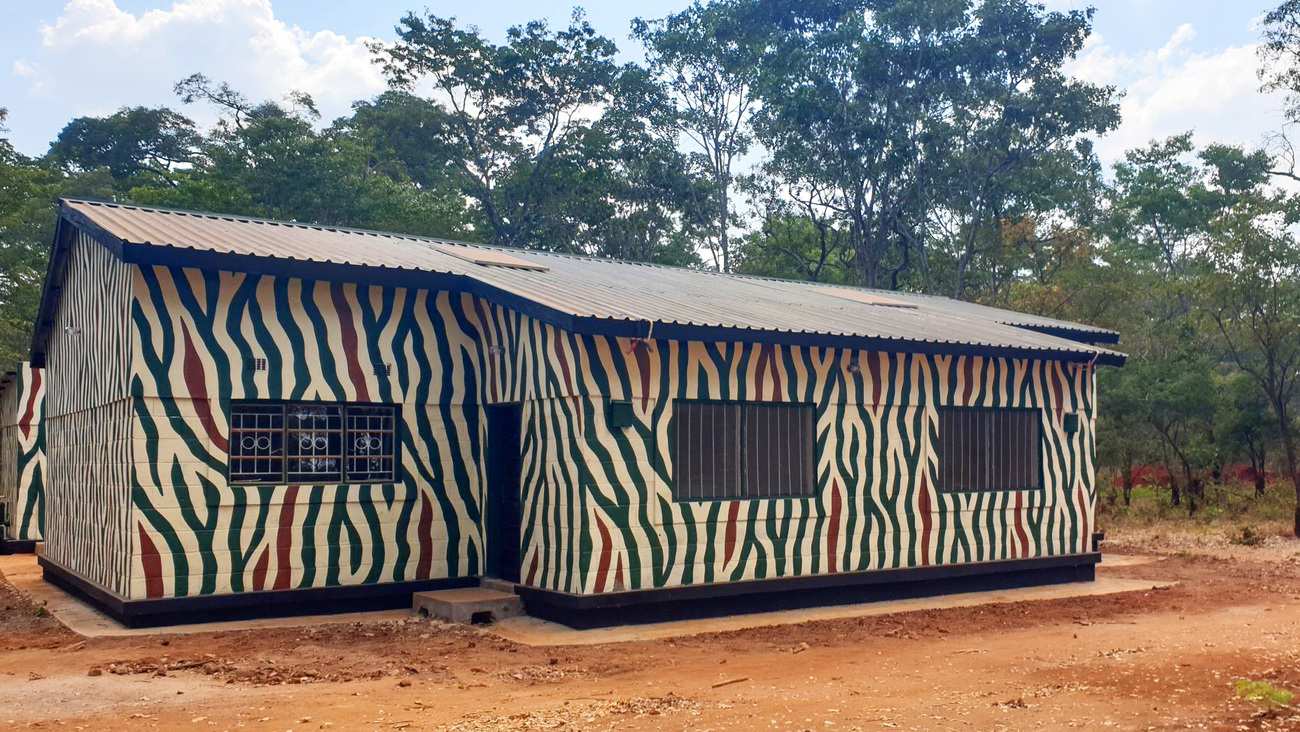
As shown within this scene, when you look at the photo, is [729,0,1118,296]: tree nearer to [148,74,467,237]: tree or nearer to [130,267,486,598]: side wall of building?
[148,74,467,237]: tree

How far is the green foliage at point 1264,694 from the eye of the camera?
262 inches

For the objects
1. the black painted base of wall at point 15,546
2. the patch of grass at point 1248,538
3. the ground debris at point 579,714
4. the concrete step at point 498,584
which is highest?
the concrete step at point 498,584

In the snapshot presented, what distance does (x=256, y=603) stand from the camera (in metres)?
11.3

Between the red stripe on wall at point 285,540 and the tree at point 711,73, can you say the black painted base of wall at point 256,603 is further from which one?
the tree at point 711,73

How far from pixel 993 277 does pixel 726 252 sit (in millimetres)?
8194

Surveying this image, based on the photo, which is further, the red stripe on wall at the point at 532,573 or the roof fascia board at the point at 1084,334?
the roof fascia board at the point at 1084,334

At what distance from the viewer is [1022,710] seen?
7.20m

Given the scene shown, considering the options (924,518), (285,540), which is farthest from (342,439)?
(924,518)

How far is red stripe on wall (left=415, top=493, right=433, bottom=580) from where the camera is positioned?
12312mm

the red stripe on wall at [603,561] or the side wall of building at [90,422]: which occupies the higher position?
the side wall of building at [90,422]

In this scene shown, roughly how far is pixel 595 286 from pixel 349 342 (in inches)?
116

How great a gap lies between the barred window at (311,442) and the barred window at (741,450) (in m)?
2.99

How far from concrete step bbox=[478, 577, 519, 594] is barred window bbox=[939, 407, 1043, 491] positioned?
16.5ft

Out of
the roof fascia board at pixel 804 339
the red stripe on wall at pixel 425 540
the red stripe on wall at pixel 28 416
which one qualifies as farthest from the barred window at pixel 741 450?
the red stripe on wall at pixel 28 416
